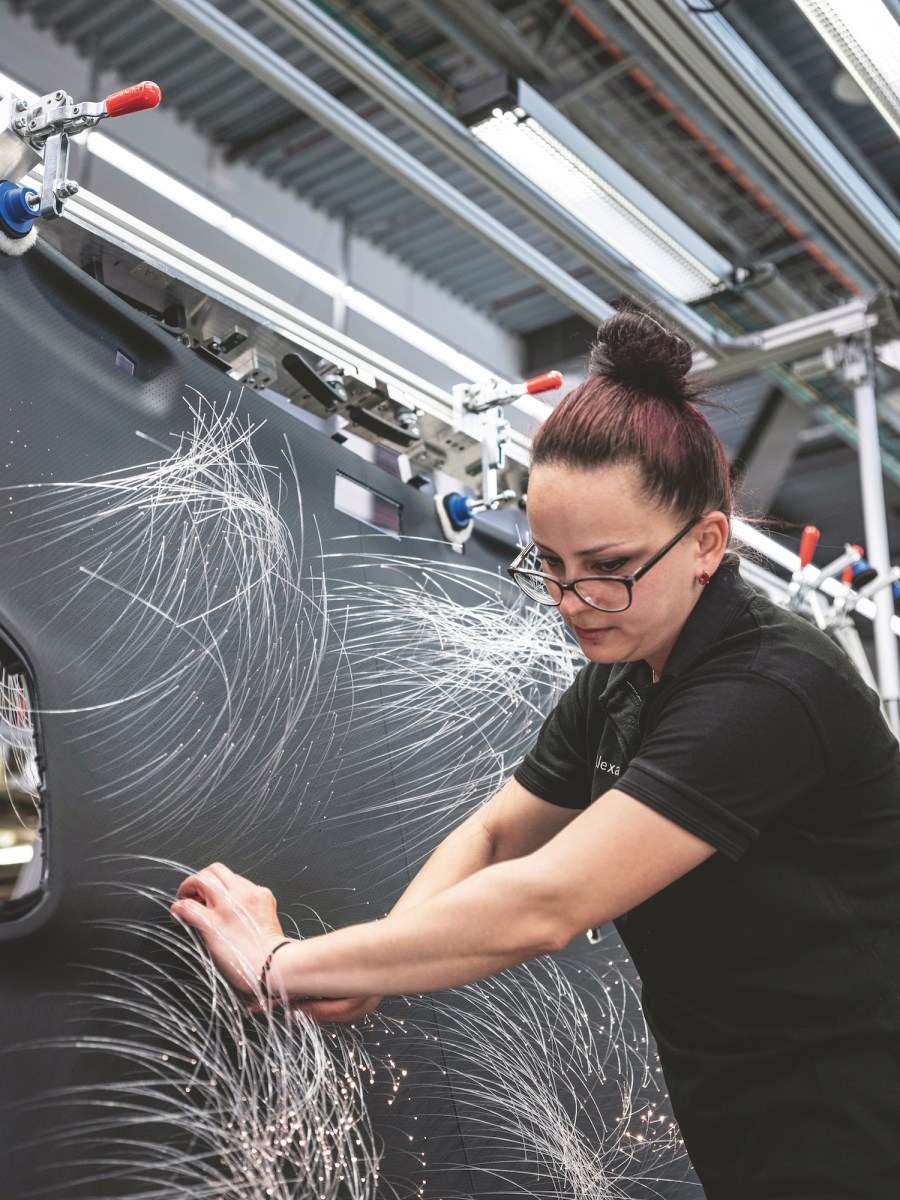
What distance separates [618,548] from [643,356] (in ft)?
0.76

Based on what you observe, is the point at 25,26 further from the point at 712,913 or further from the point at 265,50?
the point at 712,913

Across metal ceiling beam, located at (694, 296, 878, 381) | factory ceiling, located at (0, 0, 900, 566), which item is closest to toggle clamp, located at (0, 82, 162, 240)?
factory ceiling, located at (0, 0, 900, 566)

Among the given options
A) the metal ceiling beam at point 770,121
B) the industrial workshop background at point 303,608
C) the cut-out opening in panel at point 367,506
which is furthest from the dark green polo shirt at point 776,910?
the metal ceiling beam at point 770,121

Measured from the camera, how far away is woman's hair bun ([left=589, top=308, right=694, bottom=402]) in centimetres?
128

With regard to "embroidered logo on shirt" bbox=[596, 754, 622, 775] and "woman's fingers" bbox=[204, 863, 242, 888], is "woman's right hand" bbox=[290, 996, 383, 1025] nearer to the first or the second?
"woman's fingers" bbox=[204, 863, 242, 888]

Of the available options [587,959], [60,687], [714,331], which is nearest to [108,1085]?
[60,687]

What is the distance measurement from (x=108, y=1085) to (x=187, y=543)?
0.65 metres

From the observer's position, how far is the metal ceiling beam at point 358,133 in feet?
8.19

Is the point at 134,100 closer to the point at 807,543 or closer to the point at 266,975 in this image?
the point at 266,975

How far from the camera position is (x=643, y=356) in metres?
1.28

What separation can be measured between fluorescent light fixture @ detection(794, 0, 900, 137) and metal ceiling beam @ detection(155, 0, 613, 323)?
37.4 inches

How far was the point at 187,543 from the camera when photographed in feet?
4.88

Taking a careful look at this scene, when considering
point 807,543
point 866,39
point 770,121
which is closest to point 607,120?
point 770,121

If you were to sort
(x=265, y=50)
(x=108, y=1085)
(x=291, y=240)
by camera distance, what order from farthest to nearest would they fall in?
(x=291, y=240) < (x=265, y=50) < (x=108, y=1085)
